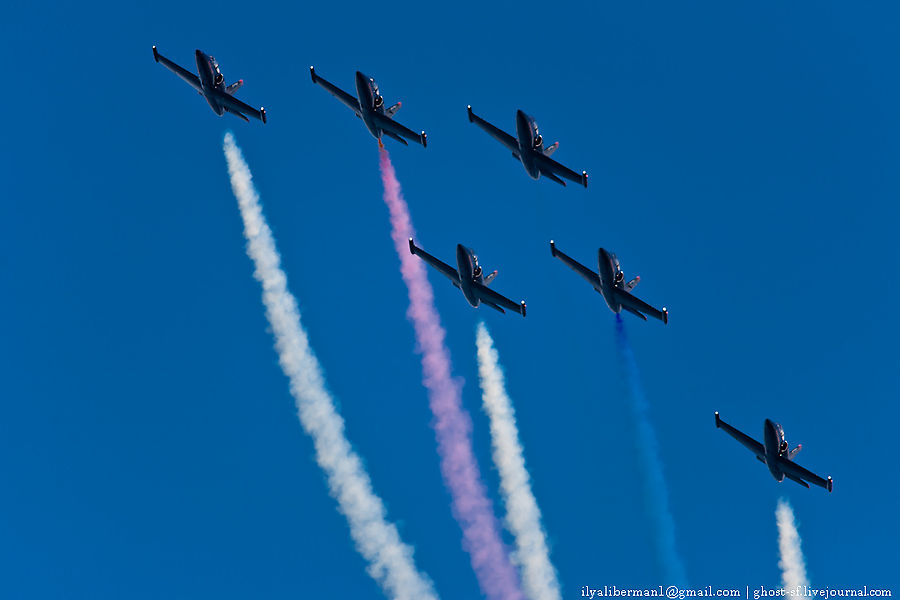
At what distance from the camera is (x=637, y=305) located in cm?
10656

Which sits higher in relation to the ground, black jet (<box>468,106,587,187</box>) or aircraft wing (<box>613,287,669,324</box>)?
black jet (<box>468,106,587,187</box>)

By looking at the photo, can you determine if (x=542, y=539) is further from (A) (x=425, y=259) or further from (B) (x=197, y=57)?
(B) (x=197, y=57)

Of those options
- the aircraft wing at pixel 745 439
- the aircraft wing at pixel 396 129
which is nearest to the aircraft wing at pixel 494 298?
the aircraft wing at pixel 396 129

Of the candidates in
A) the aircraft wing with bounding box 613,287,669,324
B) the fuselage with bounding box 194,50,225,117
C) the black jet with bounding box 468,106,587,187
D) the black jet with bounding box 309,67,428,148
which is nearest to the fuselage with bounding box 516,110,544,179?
the black jet with bounding box 468,106,587,187

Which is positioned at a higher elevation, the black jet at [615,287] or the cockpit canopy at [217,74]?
the cockpit canopy at [217,74]

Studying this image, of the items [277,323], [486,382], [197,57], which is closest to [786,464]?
[486,382]

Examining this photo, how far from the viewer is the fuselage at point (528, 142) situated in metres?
105

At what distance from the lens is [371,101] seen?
105 m

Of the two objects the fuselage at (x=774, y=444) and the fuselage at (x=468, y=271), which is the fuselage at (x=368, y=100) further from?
the fuselage at (x=774, y=444)

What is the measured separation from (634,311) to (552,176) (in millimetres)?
11704

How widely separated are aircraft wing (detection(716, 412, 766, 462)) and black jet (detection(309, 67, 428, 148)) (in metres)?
32.4

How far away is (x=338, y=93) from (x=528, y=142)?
1498cm

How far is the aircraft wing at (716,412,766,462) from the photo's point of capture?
11135 centimetres

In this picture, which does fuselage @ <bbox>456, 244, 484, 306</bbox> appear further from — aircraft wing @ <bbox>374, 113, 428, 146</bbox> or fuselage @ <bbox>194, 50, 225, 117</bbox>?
fuselage @ <bbox>194, 50, 225, 117</bbox>
